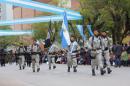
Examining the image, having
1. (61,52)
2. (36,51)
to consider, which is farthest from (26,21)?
(36,51)

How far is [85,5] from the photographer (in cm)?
4147

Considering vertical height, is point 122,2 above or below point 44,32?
above

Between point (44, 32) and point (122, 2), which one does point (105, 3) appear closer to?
point (122, 2)

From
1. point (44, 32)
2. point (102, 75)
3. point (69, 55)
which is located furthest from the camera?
point (44, 32)

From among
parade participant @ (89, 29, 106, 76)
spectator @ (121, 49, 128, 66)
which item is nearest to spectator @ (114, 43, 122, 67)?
spectator @ (121, 49, 128, 66)

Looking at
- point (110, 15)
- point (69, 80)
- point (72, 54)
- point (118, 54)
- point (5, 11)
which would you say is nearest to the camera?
point (69, 80)

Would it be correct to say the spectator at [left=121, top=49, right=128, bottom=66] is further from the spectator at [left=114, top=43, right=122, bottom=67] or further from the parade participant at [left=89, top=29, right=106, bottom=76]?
the parade participant at [left=89, top=29, right=106, bottom=76]

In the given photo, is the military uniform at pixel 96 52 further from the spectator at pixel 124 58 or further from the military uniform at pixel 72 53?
the spectator at pixel 124 58

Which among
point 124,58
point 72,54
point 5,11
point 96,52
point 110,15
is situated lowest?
point 5,11

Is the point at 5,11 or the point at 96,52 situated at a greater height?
the point at 96,52

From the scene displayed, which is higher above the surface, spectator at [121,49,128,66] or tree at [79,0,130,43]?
tree at [79,0,130,43]

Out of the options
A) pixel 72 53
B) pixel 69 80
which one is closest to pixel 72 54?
pixel 72 53

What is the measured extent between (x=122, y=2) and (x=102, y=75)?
62.4 ft

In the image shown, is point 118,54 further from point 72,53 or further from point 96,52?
point 96,52
